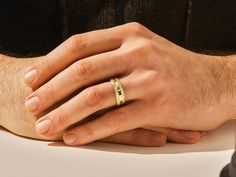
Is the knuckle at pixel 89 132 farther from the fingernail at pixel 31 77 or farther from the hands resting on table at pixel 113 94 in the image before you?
the fingernail at pixel 31 77

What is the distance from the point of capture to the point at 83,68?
0.84 m

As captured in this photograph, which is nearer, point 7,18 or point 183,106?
point 183,106

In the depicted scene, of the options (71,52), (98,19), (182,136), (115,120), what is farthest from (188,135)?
(98,19)

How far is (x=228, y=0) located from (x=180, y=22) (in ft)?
0.53

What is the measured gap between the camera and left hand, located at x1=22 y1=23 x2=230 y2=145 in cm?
84

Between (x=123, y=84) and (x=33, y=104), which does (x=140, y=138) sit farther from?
(x=33, y=104)

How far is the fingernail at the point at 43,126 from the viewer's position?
841mm

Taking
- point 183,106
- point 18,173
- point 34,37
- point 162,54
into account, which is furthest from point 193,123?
point 34,37

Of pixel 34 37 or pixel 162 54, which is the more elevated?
pixel 162 54

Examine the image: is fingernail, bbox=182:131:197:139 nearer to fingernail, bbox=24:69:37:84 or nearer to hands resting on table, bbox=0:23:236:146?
hands resting on table, bbox=0:23:236:146

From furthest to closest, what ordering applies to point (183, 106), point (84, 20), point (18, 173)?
point (84, 20) → point (183, 106) → point (18, 173)

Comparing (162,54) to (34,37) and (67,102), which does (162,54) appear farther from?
(34,37)

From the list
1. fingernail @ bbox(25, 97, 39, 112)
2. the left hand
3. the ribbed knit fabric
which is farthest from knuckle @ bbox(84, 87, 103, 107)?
the ribbed knit fabric

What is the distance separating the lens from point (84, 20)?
4.34 feet
